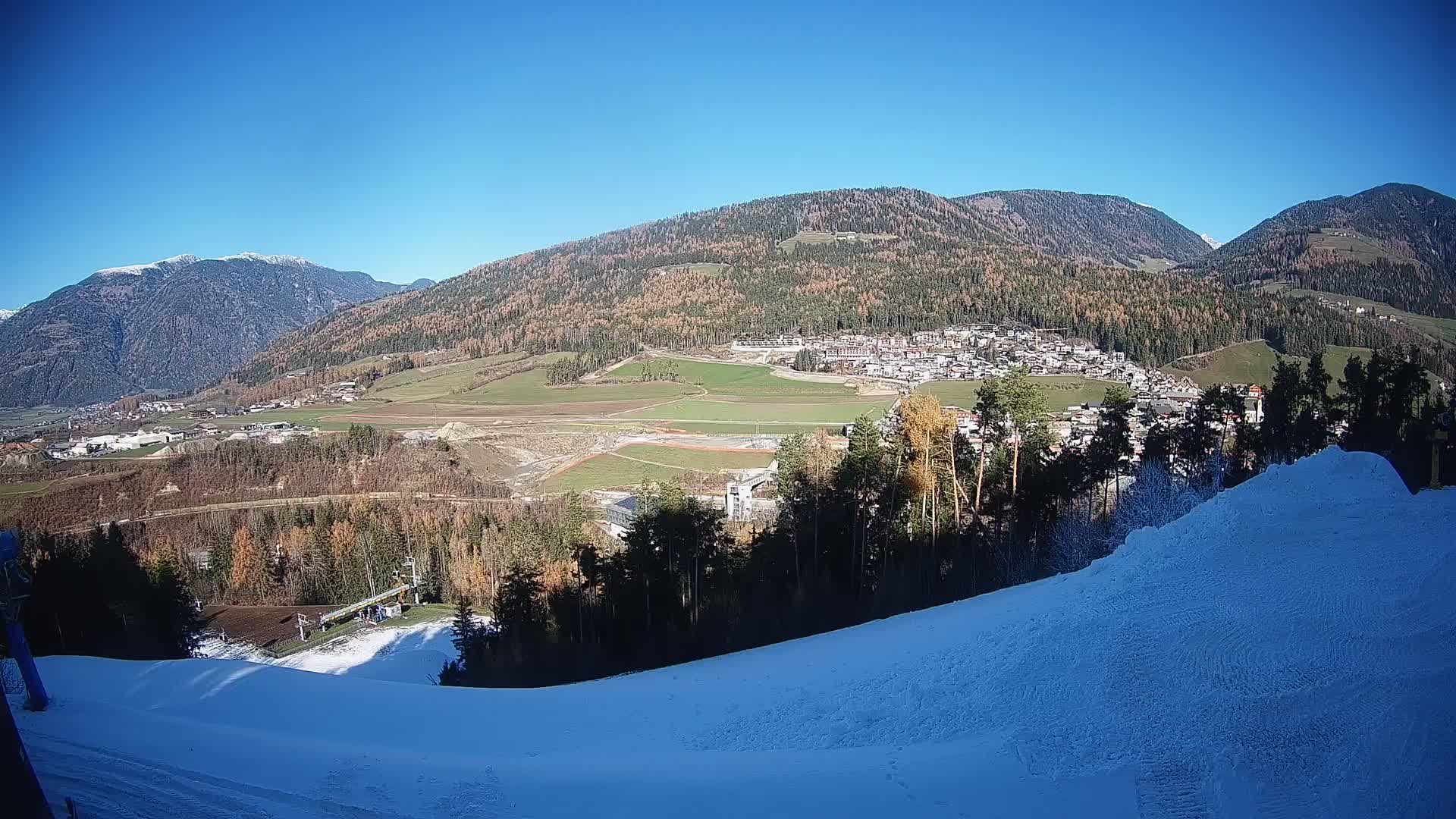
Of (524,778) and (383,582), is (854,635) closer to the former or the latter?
(524,778)

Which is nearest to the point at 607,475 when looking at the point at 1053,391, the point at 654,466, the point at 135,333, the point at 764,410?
the point at 654,466

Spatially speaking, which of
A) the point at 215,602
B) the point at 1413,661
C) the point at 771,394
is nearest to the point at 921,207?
the point at 771,394

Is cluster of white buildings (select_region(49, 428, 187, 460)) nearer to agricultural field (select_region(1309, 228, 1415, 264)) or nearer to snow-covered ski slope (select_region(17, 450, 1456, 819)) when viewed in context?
snow-covered ski slope (select_region(17, 450, 1456, 819))

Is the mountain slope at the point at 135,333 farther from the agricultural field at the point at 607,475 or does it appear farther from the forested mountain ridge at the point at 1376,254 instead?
the forested mountain ridge at the point at 1376,254

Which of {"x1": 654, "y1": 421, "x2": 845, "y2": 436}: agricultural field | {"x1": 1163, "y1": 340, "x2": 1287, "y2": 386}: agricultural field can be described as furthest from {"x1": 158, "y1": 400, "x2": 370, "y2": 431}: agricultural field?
{"x1": 1163, "y1": 340, "x2": 1287, "y2": 386}: agricultural field

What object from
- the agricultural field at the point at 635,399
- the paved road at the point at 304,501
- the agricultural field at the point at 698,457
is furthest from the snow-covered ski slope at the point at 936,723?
the agricultural field at the point at 635,399

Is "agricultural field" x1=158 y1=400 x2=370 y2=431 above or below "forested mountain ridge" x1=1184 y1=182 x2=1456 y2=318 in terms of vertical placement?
below

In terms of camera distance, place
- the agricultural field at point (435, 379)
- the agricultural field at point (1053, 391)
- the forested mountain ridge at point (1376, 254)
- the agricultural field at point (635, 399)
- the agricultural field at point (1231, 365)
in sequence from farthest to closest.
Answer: the forested mountain ridge at point (1376, 254) < the agricultural field at point (435, 379) < the agricultural field at point (1231, 365) < the agricultural field at point (635, 399) < the agricultural field at point (1053, 391)
